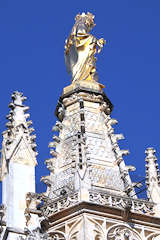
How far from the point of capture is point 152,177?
139 ft

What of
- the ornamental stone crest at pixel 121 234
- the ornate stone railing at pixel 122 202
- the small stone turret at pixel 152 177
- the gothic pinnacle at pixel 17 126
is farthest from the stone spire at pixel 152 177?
the gothic pinnacle at pixel 17 126

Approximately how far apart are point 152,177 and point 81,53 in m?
8.86

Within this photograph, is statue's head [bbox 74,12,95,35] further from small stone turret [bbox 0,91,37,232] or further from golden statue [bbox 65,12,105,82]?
small stone turret [bbox 0,91,37,232]

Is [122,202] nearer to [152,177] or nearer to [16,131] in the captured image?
[152,177]

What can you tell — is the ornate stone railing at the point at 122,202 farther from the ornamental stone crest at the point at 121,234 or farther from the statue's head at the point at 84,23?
the statue's head at the point at 84,23

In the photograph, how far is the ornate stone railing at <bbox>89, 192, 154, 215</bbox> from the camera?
1556 inches

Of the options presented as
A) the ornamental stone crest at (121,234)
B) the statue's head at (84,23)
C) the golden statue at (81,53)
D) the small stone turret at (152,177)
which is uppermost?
the statue's head at (84,23)

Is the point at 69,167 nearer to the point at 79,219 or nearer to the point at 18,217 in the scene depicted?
the point at 79,219

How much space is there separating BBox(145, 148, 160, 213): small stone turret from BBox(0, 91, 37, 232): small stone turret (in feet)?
17.6

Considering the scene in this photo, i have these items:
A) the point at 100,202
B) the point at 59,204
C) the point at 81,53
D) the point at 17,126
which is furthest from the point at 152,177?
the point at 81,53

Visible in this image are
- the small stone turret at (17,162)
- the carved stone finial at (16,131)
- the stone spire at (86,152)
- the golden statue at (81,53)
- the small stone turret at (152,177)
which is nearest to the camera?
the small stone turret at (17,162)

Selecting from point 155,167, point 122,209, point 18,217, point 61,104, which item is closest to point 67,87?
point 61,104

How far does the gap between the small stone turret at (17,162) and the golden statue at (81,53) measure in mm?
8581

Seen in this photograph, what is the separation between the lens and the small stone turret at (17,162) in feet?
119
